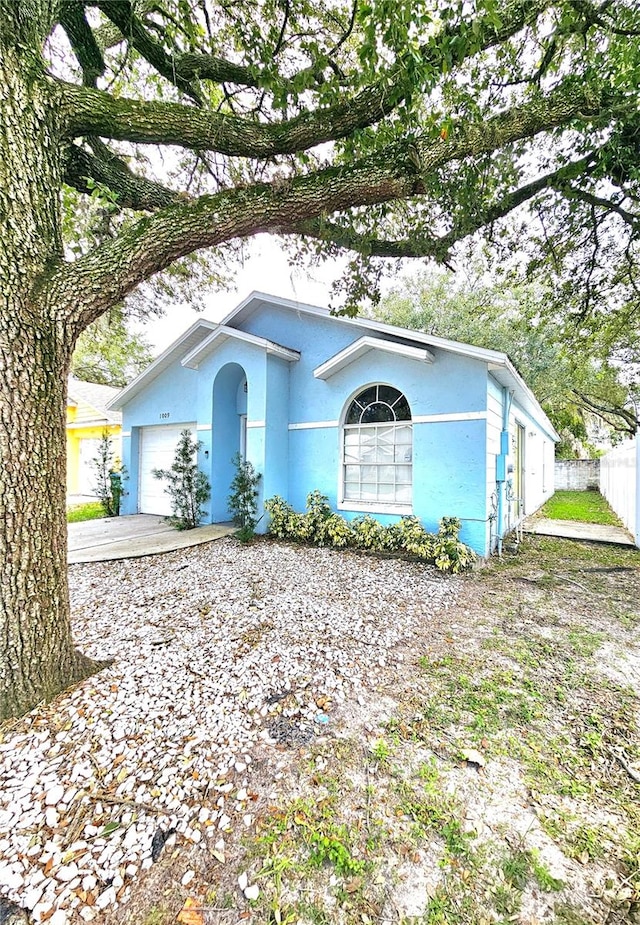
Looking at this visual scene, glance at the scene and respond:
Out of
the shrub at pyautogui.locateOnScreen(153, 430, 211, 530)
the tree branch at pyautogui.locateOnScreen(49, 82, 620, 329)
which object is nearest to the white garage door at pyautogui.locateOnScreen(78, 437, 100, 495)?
the shrub at pyautogui.locateOnScreen(153, 430, 211, 530)

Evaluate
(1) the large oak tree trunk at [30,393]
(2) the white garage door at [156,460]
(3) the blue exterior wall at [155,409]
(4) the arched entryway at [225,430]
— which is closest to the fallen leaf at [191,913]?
(1) the large oak tree trunk at [30,393]

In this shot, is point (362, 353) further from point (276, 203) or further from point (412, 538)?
point (276, 203)

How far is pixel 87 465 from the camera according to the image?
14531 millimetres

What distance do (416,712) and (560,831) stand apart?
3.20ft

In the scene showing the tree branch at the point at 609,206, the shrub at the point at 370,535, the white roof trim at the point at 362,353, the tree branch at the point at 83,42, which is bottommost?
the shrub at the point at 370,535

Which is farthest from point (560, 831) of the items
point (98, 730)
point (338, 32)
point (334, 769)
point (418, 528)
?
point (338, 32)

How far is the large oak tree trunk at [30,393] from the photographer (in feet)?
7.57

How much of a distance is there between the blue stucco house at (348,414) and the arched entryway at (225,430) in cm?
3

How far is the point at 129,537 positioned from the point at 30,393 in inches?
246

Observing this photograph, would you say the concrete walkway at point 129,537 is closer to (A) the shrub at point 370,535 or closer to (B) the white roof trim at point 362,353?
(A) the shrub at point 370,535

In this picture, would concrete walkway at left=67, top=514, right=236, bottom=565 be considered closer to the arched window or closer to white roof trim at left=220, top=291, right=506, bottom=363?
the arched window

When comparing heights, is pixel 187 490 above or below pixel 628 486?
below

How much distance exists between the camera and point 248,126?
3.17 meters

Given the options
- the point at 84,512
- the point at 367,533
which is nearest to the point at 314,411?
the point at 367,533
